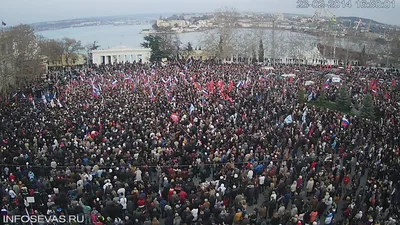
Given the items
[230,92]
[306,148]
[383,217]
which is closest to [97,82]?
[230,92]

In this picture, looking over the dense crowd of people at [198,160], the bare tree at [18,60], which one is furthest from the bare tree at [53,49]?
the dense crowd of people at [198,160]

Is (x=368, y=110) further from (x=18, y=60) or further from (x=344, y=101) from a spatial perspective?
(x=18, y=60)

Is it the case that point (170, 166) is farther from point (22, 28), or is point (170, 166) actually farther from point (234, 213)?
point (22, 28)

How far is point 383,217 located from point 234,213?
3.90 m

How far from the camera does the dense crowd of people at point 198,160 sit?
9.74 meters

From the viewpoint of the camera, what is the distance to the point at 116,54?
4769 cm

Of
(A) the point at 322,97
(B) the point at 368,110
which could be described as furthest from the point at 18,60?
(B) the point at 368,110

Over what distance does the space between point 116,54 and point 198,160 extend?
3814 cm

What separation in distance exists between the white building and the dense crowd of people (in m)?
25.9

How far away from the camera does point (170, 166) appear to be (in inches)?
475

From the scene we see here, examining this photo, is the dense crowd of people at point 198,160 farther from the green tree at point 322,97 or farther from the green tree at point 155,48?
the green tree at point 155,48

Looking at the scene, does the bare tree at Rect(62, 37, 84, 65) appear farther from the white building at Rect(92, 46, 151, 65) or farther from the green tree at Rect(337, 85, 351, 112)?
the green tree at Rect(337, 85, 351, 112)

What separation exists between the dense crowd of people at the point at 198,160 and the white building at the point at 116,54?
2591cm

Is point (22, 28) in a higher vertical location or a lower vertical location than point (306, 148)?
higher
